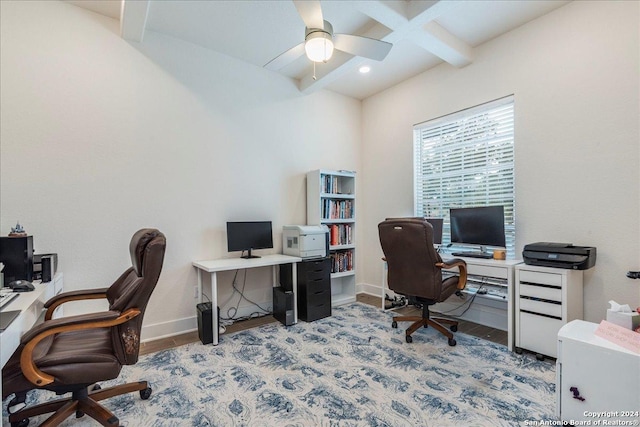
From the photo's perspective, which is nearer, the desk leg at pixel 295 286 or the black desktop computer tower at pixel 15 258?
the black desktop computer tower at pixel 15 258

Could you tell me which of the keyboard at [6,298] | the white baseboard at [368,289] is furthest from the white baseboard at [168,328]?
the white baseboard at [368,289]

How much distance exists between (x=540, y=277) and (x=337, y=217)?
2258 millimetres

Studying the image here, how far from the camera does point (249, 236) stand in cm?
344

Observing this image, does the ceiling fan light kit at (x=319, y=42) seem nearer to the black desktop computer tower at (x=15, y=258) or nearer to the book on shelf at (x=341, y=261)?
the black desktop computer tower at (x=15, y=258)

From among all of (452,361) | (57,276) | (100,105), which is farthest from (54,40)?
(452,361)

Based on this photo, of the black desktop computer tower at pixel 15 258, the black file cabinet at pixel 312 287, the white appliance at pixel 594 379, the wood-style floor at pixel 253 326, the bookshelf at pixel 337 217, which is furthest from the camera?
the bookshelf at pixel 337 217

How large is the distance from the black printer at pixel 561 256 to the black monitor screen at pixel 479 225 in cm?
38

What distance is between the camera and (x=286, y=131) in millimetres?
3934

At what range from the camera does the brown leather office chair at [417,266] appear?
267cm

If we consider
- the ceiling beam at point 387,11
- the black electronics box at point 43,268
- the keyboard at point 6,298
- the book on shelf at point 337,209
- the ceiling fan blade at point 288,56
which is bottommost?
the keyboard at point 6,298

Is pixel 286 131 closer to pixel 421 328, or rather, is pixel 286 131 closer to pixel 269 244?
pixel 269 244

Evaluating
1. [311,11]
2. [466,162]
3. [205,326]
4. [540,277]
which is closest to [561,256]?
[540,277]

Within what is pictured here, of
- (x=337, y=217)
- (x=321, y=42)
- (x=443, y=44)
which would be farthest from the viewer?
(x=337, y=217)

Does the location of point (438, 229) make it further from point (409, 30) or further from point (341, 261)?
point (409, 30)
